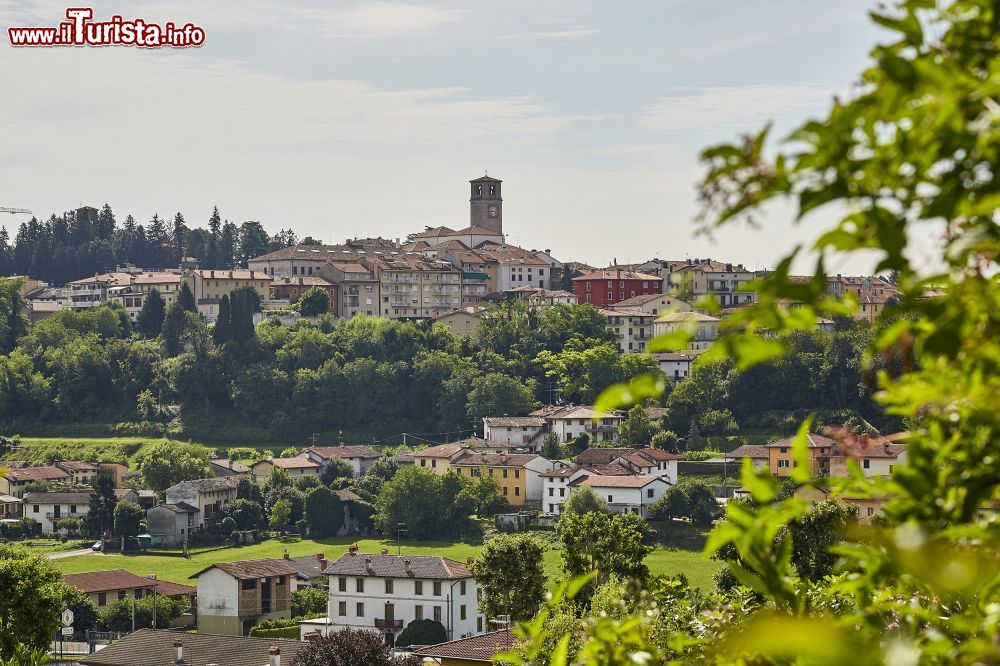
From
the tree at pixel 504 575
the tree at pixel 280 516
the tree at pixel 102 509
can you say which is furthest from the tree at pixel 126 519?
the tree at pixel 504 575

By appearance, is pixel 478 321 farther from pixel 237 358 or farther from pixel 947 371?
pixel 947 371

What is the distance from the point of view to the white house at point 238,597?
136 ft

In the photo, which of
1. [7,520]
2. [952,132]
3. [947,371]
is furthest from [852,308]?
[7,520]

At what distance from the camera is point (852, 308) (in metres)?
2.04

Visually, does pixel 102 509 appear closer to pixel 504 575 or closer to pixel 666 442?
pixel 666 442

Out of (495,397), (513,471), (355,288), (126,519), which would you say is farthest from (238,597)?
(355,288)

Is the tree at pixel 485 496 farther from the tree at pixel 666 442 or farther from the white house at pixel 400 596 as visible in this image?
the white house at pixel 400 596

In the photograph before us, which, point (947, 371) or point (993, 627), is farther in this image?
point (993, 627)

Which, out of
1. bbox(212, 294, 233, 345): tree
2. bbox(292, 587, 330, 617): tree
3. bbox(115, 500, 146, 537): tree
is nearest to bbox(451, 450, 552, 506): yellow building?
bbox(115, 500, 146, 537): tree

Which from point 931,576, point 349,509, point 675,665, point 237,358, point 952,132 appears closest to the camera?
point 931,576

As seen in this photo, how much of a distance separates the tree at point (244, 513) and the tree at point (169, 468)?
10.7 feet

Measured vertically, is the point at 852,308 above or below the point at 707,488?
above

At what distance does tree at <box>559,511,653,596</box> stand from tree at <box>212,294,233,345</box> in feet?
180

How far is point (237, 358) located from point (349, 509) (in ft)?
71.1
